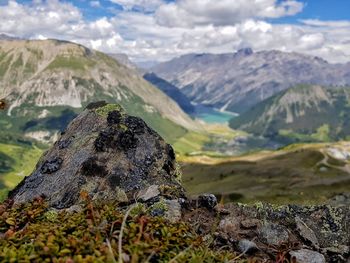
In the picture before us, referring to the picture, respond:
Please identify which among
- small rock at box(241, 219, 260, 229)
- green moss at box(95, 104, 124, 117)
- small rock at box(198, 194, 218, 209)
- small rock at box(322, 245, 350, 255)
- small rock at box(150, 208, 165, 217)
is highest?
green moss at box(95, 104, 124, 117)

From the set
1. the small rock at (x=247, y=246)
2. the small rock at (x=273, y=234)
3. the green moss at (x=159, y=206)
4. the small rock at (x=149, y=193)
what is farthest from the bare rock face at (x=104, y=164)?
the small rock at (x=273, y=234)

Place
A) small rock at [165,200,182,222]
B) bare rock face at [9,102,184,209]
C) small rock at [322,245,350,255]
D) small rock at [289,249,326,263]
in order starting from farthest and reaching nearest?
1. bare rock face at [9,102,184,209]
2. small rock at [322,245,350,255]
3. small rock at [165,200,182,222]
4. small rock at [289,249,326,263]

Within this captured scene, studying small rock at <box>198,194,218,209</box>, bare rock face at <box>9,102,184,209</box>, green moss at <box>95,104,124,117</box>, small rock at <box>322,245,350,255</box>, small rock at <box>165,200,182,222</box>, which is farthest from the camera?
green moss at <box>95,104,124,117</box>

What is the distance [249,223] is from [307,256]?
2.47 meters

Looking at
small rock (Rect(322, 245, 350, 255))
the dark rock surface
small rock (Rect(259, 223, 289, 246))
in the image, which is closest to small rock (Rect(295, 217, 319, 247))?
the dark rock surface

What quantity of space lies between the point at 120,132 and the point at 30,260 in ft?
38.6

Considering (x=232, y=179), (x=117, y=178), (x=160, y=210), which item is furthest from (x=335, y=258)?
(x=232, y=179)

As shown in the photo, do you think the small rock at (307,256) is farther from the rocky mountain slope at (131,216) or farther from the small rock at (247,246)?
the small rock at (247,246)

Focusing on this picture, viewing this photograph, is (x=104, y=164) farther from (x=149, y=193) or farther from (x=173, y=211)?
(x=173, y=211)

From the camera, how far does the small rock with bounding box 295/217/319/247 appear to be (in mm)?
16609

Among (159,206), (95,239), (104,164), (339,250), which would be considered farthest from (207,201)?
(95,239)

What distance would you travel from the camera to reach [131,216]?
13.4m

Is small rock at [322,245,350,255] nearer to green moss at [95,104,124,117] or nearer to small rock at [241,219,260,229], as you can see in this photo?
small rock at [241,219,260,229]

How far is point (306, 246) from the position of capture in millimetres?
16000
